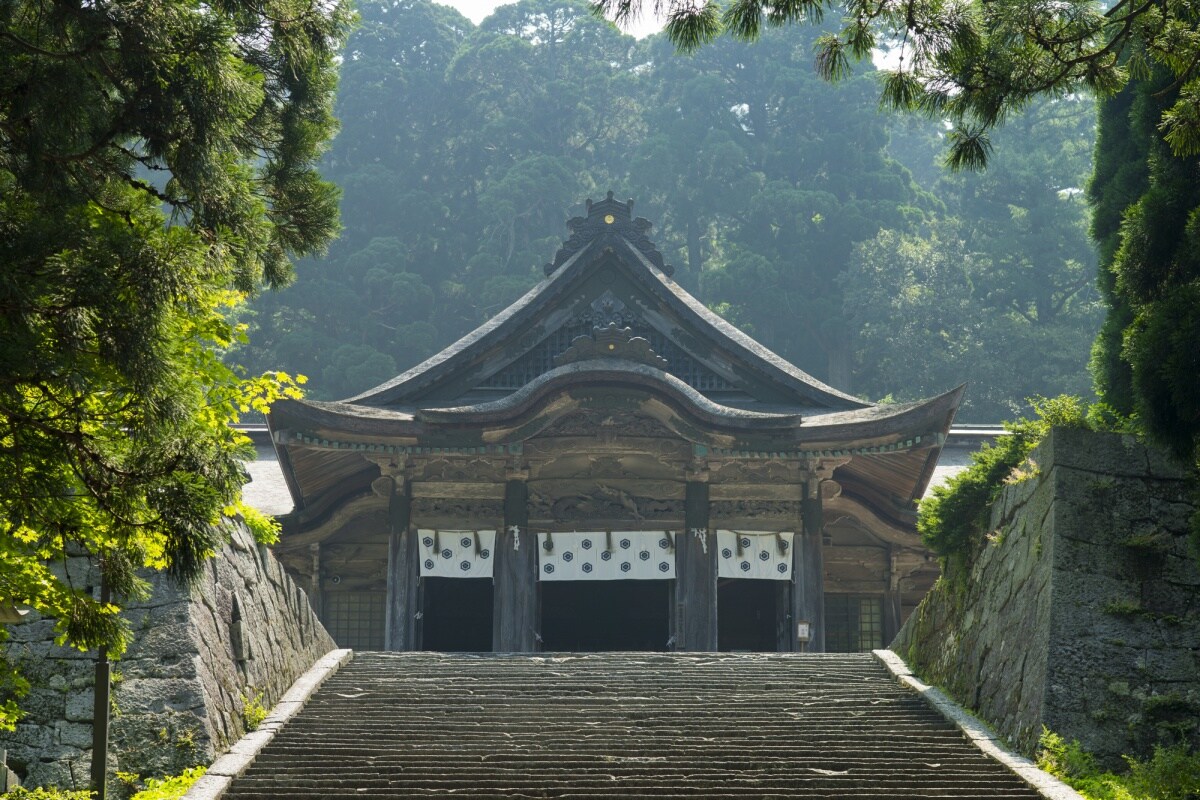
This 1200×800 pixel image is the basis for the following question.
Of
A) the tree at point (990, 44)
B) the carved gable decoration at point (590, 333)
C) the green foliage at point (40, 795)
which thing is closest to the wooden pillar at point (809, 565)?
the carved gable decoration at point (590, 333)

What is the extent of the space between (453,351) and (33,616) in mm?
9759

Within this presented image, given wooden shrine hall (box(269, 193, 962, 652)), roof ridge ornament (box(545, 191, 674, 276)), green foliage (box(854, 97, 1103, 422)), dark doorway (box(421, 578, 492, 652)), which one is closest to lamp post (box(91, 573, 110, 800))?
wooden shrine hall (box(269, 193, 962, 652))

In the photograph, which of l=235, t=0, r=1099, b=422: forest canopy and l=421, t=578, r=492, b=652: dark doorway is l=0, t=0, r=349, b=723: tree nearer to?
l=421, t=578, r=492, b=652: dark doorway

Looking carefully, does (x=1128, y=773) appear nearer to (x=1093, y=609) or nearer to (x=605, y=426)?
(x=1093, y=609)

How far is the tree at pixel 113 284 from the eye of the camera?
6.65 meters

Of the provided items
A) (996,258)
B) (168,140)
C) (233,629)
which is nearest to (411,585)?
(233,629)

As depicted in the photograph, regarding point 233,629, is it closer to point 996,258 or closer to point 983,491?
point 983,491

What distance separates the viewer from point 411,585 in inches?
710

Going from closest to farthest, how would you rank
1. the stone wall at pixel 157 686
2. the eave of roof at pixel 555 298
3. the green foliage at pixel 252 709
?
the stone wall at pixel 157 686
the green foliage at pixel 252 709
the eave of roof at pixel 555 298

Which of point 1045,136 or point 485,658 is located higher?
point 1045,136

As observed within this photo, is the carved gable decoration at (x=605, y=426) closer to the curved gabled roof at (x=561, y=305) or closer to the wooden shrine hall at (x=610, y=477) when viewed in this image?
the wooden shrine hall at (x=610, y=477)

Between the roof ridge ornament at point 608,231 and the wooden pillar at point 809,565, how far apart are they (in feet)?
14.8

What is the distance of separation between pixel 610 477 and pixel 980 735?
8.14 metres

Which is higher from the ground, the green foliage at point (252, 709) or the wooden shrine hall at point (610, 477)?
the wooden shrine hall at point (610, 477)
